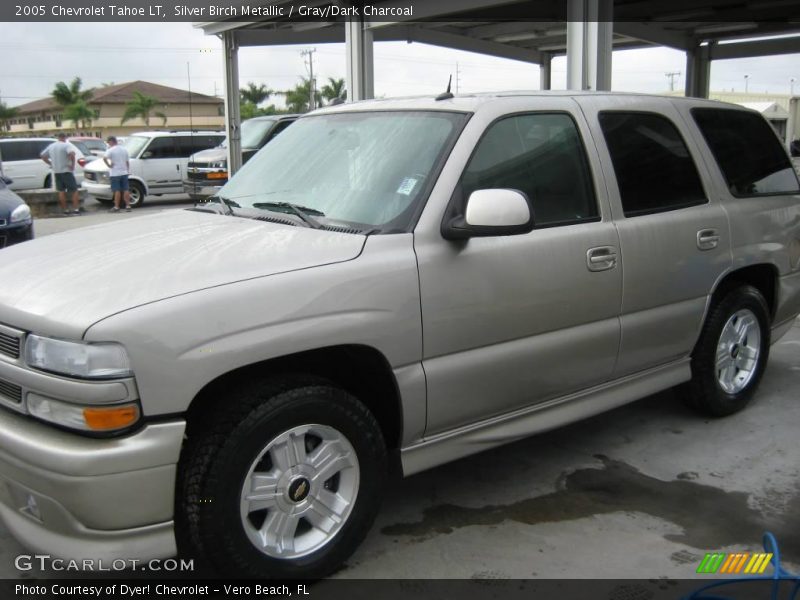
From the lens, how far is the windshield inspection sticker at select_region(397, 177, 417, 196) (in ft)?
10.6

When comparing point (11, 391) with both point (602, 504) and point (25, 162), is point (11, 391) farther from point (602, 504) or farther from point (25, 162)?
point (25, 162)

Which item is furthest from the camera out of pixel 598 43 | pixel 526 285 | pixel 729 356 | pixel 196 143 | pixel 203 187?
pixel 196 143

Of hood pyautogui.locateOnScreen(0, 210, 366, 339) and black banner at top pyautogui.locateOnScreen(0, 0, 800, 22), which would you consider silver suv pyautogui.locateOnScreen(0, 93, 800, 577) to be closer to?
hood pyautogui.locateOnScreen(0, 210, 366, 339)

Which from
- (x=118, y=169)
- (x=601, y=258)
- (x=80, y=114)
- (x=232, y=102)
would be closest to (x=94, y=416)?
(x=601, y=258)

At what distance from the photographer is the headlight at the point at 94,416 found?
2424mm

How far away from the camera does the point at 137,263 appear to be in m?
2.83

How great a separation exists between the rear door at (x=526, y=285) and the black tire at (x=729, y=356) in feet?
3.13

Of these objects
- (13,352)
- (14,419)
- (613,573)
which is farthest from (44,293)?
(613,573)

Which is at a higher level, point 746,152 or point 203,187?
point 746,152

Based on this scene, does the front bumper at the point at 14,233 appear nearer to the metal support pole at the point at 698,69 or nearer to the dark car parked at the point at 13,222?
the dark car parked at the point at 13,222

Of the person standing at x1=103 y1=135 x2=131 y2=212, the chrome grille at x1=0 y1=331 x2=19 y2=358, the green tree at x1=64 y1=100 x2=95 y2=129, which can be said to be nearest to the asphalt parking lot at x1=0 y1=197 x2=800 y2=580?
the chrome grille at x1=0 y1=331 x2=19 y2=358

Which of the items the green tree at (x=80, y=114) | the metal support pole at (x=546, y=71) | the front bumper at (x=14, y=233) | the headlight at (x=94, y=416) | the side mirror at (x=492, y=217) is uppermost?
the green tree at (x=80, y=114)

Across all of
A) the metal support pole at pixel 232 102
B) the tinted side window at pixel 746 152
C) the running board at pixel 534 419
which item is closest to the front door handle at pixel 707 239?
the tinted side window at pixel 746 152

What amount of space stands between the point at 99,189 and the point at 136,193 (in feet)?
3.01
